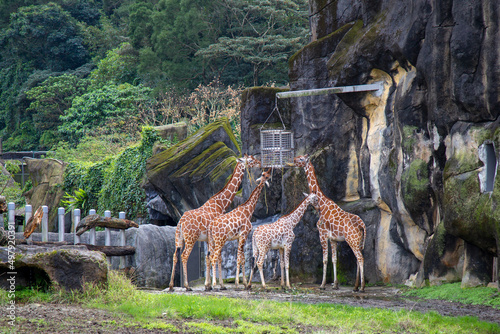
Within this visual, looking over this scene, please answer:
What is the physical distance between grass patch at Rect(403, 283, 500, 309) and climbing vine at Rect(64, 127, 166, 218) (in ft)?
39.5

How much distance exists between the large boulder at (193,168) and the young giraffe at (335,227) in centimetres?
464

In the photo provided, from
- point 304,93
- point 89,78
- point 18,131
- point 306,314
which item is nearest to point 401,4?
point 304,93

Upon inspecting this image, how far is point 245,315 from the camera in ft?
31.8

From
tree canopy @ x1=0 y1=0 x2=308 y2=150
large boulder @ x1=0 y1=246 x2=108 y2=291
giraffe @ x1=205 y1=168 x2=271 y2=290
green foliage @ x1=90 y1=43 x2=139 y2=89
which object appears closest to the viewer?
large boulder @ x1=0 y1=246 x2=108 y2=291

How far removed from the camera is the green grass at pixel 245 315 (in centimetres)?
895

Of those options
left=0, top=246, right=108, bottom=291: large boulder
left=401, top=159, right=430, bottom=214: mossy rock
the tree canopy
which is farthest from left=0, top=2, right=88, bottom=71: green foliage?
left=0, top=246, right=108, bottom=291: large boulder

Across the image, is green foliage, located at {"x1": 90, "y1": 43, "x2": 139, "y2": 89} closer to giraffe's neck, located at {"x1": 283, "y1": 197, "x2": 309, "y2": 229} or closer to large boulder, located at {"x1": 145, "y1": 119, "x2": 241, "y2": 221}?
large boulder, located at {"x1": 145, "y1": 119, "x2": 241, "y2": 221}

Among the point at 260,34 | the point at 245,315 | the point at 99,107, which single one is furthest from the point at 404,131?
the point at 99,107

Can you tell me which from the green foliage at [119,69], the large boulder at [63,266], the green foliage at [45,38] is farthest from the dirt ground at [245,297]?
the green foliage at [45,38]

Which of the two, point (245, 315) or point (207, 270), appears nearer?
point (245, 315)

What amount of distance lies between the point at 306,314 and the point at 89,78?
29.4 metres

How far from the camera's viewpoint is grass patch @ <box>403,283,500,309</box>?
36.9 ft

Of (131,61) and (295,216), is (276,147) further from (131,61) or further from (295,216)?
(131,61)

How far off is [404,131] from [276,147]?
3.27 m
